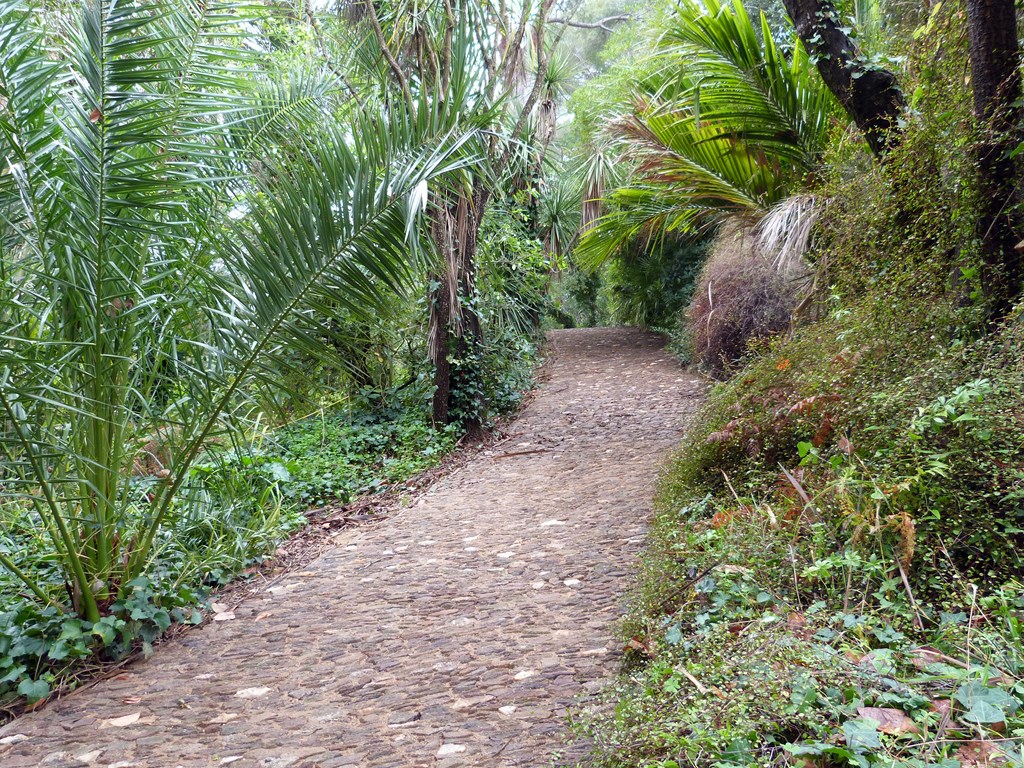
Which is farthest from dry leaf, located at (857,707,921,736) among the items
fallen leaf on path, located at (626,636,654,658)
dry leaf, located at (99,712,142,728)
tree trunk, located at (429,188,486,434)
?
tree trunk, located at (429,188,486,434)

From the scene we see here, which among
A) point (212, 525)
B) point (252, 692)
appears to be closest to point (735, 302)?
point (212, 525)

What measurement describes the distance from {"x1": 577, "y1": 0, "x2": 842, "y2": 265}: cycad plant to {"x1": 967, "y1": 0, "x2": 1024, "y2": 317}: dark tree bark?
1949mm

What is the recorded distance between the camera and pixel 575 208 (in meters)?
12.2

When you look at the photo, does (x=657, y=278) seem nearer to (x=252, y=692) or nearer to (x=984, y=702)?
(x=252, y=692)

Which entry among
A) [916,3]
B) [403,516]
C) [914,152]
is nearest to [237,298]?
[403,516]

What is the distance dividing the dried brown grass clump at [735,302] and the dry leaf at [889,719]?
5.10 meters

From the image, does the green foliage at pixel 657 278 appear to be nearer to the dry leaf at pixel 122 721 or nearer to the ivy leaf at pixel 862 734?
the dry leaf at pixel 122 721

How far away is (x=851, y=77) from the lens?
4.10 m

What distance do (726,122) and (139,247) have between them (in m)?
4.27

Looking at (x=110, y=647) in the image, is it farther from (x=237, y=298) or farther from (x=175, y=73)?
(x=175, y=73)

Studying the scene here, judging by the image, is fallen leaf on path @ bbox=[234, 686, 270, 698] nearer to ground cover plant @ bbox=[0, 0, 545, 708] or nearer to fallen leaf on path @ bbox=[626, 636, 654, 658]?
ground cover plant @ bbox=[0, 0, 545, 708]

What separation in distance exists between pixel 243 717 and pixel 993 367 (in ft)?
10.1

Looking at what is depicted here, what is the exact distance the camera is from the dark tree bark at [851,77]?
405 centimetres

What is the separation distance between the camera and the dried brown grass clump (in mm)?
6855
